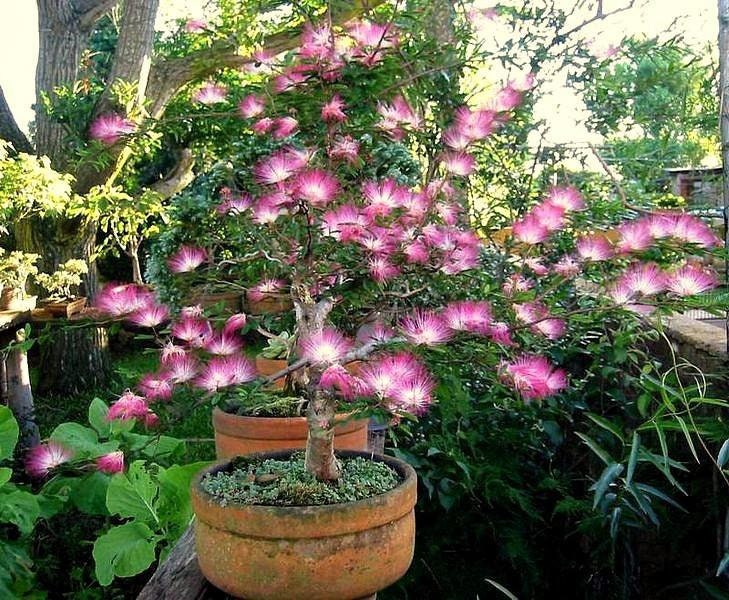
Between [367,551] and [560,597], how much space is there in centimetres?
112

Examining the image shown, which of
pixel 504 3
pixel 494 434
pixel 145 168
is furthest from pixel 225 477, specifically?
pixel 145 168

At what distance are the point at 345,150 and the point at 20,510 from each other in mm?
1188

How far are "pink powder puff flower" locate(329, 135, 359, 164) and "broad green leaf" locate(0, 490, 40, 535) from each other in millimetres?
1130

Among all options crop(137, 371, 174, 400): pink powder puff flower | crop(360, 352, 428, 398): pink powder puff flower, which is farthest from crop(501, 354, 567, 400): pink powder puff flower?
crop(137, 371, 174, 400): pink powder puff flower

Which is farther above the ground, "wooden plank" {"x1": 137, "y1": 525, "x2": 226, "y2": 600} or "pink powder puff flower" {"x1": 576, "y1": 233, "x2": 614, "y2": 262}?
"pink powder puff flower" {"x1": 576, "y1": 233, "x2": 614, "y2": 262}

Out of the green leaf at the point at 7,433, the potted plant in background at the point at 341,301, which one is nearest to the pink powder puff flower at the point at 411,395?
the potted plant in background at the point at 341,301

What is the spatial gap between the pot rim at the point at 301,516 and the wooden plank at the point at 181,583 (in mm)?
150

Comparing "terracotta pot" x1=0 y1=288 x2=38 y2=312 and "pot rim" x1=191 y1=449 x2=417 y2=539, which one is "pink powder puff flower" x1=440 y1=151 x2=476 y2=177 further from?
"terracotta pot" x1=0 y1=288 x2=38 y2=312

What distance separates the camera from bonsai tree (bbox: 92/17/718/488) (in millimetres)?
1084

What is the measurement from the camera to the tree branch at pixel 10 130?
19.7 ft

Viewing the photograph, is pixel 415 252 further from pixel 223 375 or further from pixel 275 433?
pixel 275 433

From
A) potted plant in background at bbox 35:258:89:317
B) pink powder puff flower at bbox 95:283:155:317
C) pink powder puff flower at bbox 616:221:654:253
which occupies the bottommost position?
potted plant in background at bbox 35:258:89:317

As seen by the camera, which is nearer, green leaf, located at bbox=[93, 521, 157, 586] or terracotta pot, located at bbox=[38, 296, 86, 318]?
green leaf, located at bbox=[93, 521, 157, 586]

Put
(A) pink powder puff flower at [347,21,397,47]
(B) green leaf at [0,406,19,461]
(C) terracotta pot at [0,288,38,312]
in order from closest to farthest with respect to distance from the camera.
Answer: (A) pink powder puff flower at [347,21,397,47] < (B) green leaf at [0,406,19,461] < (C) terracotta pot at [0,288,38,312]
